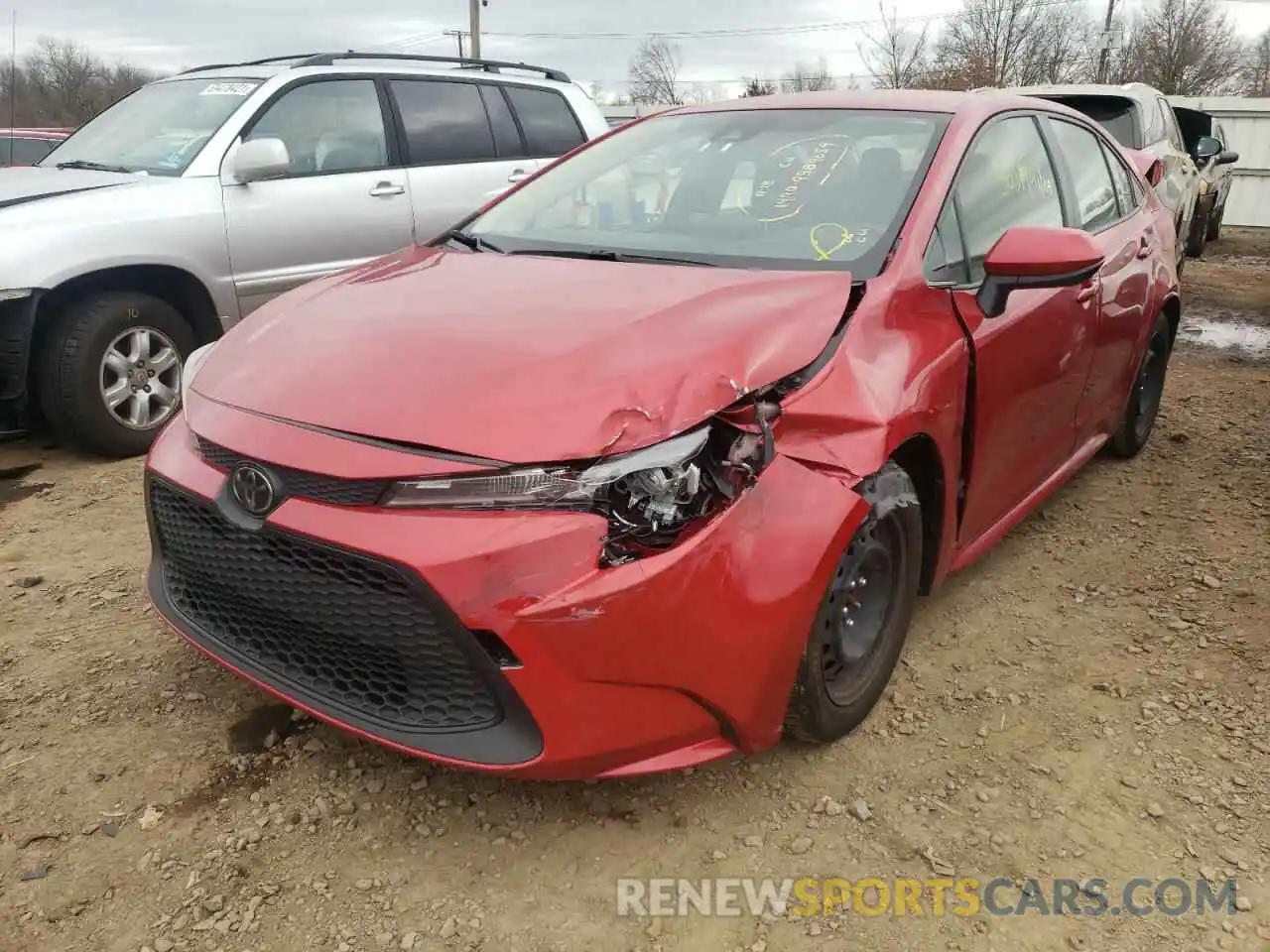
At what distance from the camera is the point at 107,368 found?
4.40 m

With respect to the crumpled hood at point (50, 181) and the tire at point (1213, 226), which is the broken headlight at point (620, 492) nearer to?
the crumpled hood at point (50, 181)

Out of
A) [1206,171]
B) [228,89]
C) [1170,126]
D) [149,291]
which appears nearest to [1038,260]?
[149,291]

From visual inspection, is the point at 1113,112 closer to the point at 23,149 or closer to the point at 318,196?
the point at 318,196

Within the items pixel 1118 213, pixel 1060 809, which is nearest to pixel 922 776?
pixel 1060 809

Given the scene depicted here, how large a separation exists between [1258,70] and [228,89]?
49.1m

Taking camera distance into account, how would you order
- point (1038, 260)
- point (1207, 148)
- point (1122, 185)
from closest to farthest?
point (1038, 260), point (1122, 185), point (1207, 148)

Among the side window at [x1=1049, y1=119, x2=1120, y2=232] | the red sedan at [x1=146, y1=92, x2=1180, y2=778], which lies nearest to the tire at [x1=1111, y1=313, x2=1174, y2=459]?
the side window at [x1=1049, y1=119, x2=1120, y2=232]

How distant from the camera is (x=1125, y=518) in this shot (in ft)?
13.0

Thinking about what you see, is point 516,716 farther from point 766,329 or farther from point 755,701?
point 766,329

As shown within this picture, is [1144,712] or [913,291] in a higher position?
[913,291]

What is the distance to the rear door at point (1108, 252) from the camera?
3.49 m

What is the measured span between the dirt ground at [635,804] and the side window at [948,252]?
114 centimetres

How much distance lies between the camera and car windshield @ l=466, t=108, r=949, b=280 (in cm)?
262

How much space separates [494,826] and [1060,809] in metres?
1.33
